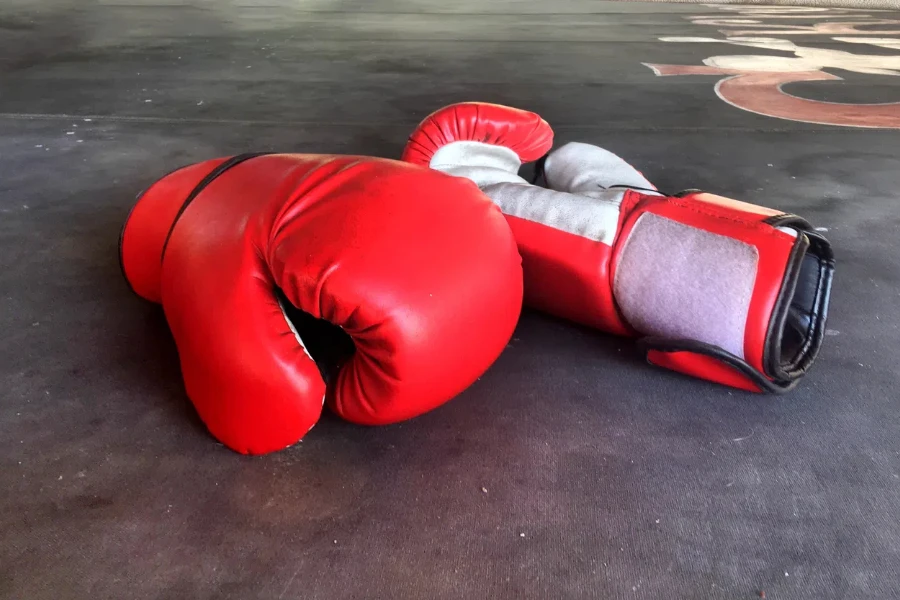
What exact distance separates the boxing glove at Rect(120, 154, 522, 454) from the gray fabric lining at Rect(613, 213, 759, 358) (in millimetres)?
201

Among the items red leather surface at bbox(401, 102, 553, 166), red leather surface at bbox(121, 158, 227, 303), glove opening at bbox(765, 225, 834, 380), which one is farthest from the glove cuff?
red leather surface at bbox(121, 158, 227, 303)

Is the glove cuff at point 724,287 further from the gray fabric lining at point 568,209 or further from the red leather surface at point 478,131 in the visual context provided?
the red leather surface at point 478,131

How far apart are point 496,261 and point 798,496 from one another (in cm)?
51

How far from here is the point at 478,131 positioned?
1420 mm

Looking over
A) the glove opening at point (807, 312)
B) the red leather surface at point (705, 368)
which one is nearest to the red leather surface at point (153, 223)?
the red leather surface at point (705, 368)

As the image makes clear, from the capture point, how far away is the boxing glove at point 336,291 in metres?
0.87

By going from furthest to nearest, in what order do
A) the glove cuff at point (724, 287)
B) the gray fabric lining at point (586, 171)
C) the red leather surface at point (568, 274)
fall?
1. the gray fabric lining at point (586, 171)
2. the red leather surface at point (568, 274)
3. the glove cuff at point (724, 287)

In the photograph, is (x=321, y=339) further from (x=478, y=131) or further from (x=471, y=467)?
(x=478, y=131)

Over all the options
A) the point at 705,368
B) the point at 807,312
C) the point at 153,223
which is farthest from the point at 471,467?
the point at 153,223

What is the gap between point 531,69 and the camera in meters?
3.36

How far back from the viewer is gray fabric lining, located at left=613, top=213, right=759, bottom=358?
1.02 m

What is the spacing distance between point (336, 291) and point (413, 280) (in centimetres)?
10

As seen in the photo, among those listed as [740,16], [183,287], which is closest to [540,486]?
[183,287]

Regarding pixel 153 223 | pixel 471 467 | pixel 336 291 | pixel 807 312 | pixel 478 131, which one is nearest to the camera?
pixel 336 291
